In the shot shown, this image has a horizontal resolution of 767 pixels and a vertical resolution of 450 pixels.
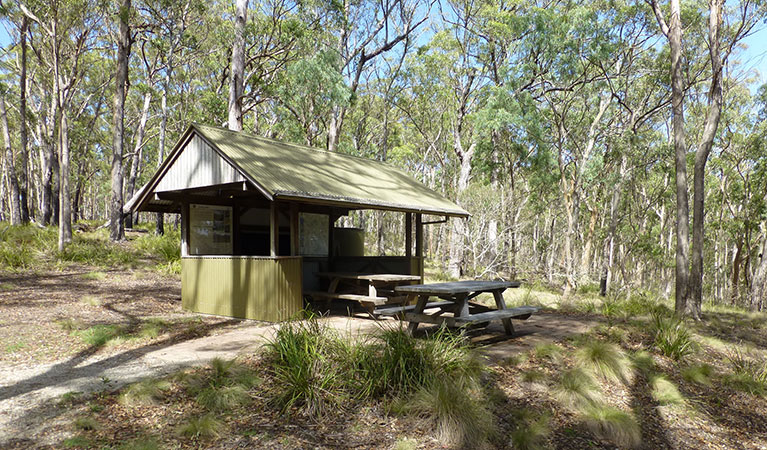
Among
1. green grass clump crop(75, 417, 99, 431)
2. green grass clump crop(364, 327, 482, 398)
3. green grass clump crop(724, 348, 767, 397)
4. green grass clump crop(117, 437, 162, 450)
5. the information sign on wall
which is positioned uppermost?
the information sign on wall

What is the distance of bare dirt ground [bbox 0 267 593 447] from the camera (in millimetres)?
4855

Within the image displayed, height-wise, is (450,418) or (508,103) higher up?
(508,103)

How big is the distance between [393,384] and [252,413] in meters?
1.48

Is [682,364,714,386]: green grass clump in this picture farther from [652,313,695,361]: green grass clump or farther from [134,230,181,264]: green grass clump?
[134,230,181,264]: green grass clump

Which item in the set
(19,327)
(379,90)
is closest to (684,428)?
(19,327)

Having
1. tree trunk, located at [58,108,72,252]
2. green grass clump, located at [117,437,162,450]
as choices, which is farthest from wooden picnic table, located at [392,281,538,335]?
tree trunk, located at [58,108,72,252]

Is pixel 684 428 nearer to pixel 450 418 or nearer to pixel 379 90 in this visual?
pixel 450 418

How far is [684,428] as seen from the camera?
5453 mm

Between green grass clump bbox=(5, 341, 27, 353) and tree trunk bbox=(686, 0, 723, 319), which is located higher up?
tree trunk bbox=(686, 0, 723, 319)

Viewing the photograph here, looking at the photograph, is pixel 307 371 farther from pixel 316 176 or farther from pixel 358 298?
pixel 316 176

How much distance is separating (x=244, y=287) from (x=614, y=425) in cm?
686

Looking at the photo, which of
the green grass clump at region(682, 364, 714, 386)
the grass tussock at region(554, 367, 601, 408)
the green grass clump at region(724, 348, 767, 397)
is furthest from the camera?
the green grass clump at region(682, 364, 714, 386)

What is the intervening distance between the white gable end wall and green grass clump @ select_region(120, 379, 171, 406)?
14.2 feet

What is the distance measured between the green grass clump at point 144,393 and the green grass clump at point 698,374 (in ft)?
22.4
